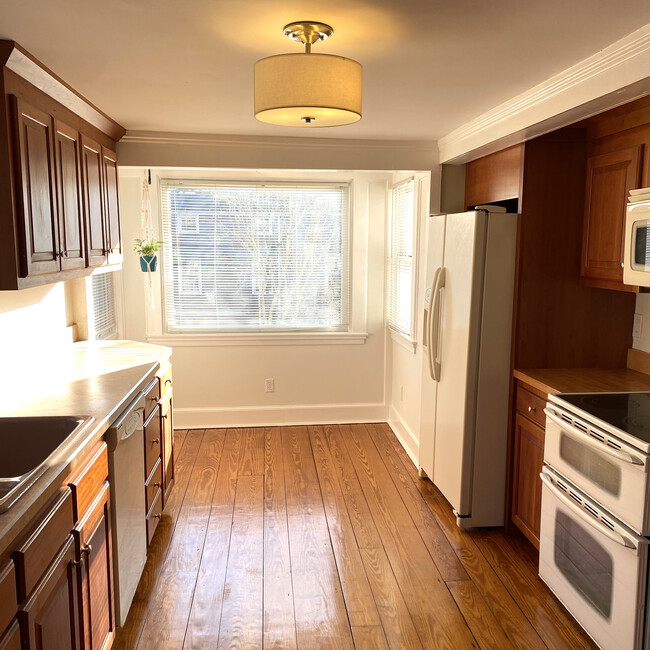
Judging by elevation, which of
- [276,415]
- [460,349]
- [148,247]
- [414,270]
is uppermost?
[148,247]

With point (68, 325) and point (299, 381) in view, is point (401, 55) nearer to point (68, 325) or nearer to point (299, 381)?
point (68, 325)

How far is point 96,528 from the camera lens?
207 centimetres

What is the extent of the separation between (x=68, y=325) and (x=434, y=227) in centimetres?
243

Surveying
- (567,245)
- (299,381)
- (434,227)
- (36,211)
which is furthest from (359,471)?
(36,211)

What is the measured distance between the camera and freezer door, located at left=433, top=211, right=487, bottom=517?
123 inches

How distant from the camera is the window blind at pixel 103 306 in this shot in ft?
14.2

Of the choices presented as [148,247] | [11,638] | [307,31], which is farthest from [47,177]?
[148,247]

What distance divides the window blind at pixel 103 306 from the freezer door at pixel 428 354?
7.56 feet

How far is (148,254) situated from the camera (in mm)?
4535

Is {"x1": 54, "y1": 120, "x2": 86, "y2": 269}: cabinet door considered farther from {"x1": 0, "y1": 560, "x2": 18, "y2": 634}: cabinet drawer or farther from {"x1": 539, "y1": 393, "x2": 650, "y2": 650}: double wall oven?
{"x1": 539, "y1": 393, "x2": 650, "y2": 650}: double wall oven

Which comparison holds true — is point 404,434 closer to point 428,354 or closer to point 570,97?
point 428,354

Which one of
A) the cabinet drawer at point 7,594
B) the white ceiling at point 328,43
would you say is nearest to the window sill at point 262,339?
the white ceiling at point 328,43

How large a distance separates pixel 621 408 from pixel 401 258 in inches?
101

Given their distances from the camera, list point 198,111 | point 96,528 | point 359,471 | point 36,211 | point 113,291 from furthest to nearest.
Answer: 1. point 113,291
2. point 359,471
3. point 198,111
4. point 36,211
5. point 96,528
